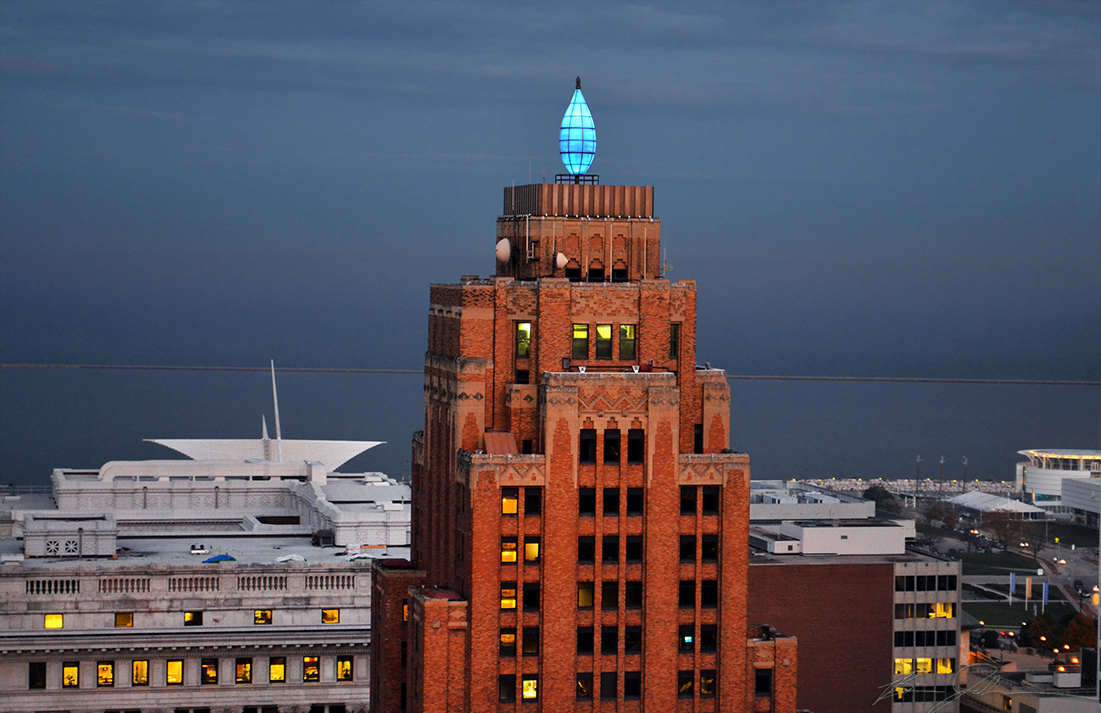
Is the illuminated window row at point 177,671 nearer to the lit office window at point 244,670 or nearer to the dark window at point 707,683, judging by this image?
the lit office window at point 244,670

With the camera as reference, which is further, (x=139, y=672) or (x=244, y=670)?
(x=244, y=670)

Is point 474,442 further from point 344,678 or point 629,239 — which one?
point 344,678

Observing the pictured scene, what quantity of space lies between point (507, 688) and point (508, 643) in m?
1.73

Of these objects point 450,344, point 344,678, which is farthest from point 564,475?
point 344,678

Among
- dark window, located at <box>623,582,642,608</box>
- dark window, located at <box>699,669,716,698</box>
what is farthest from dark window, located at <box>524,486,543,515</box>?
dark window, located at <box>699,669,716,698</box>

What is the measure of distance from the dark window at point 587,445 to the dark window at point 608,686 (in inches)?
329

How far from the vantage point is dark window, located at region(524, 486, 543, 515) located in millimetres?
63125

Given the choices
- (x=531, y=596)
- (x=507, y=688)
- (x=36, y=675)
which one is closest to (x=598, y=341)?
(x=531, y=596)

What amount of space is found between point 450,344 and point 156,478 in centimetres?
8833

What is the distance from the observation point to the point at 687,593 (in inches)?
2566

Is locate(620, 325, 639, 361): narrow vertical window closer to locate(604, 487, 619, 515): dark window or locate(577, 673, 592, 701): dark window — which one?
locate(604, 487, 619, 515): dark window

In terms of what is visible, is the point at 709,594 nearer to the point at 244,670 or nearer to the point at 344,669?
the point at 344,669

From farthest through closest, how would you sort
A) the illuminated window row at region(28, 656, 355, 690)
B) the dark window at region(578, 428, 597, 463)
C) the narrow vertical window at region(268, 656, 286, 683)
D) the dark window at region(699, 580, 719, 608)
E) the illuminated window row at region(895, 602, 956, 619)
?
the illuminated window row at region(895, 602, 956, 619) < the narrow vertical window at region(268, 656, 286, 683) < the illuminated window row at region(28, 656, 355, 690) < the dark window at region(699, 580, 719, 608) < the dark window at region(578, 428, 597, 463)

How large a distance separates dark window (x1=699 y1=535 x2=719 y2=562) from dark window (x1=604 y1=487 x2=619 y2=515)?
154 inches
